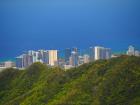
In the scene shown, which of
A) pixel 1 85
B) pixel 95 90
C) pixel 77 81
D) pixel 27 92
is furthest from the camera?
pixel 1 85

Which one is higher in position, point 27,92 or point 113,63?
point 113,63

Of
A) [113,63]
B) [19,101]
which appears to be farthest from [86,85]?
[19,101]

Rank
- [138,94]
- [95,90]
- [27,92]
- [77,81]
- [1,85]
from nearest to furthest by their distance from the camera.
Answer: [138,94] → [95,90] → [77,81] → [27,92] → [1,85]

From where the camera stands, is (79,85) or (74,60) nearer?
(79,85)

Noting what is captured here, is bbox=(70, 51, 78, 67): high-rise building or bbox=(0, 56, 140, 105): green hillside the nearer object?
bbox=(0, 56, 140, 105): green hillside

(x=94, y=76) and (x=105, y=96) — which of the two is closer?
(x=105, y=96)

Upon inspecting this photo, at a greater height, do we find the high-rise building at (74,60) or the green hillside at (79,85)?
the high-rise building at (74,60)

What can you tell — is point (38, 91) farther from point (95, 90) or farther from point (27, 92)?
point (95, 90)

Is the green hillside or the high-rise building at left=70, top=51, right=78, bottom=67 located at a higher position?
the high-rise building at left=70, top=51, right=78, bottom=67
